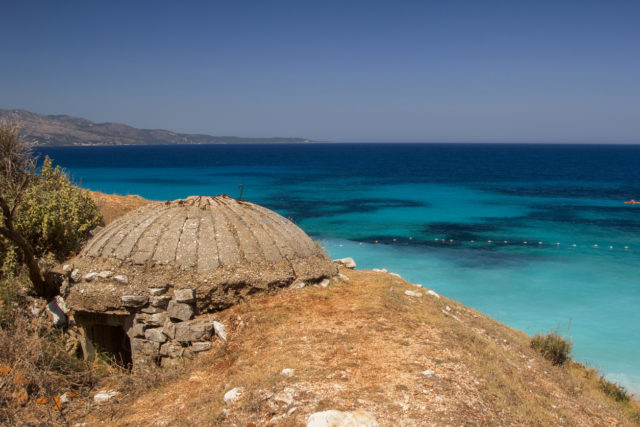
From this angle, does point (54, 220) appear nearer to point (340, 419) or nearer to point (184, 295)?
point (184, 295)

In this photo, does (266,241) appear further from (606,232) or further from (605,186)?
(605,186)

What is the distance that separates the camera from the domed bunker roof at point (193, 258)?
28.1ft

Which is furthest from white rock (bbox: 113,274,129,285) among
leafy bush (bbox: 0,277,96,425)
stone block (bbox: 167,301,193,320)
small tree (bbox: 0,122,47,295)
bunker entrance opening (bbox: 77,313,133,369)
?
small tree (bbox: 0,122,47,295)

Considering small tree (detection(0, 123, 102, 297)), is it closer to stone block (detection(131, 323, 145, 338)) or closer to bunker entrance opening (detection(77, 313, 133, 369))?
bunker entrance opening (detection(77, 313, 133, 369))

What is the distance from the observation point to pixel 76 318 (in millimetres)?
9117

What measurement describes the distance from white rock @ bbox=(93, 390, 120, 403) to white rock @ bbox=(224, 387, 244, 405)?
2860 millimetres

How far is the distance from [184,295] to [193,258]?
2.78 feet

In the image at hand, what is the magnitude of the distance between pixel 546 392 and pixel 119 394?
7.63m

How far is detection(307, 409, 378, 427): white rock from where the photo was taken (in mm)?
4770

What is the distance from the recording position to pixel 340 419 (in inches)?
191

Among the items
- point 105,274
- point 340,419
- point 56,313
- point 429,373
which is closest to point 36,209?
point 56,313

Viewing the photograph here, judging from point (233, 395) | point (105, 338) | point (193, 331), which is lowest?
point (105, 338)

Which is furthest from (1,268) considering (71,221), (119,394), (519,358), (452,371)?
(519,358)

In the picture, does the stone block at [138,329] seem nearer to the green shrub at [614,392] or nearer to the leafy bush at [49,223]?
the leafy bush at [49,223]
